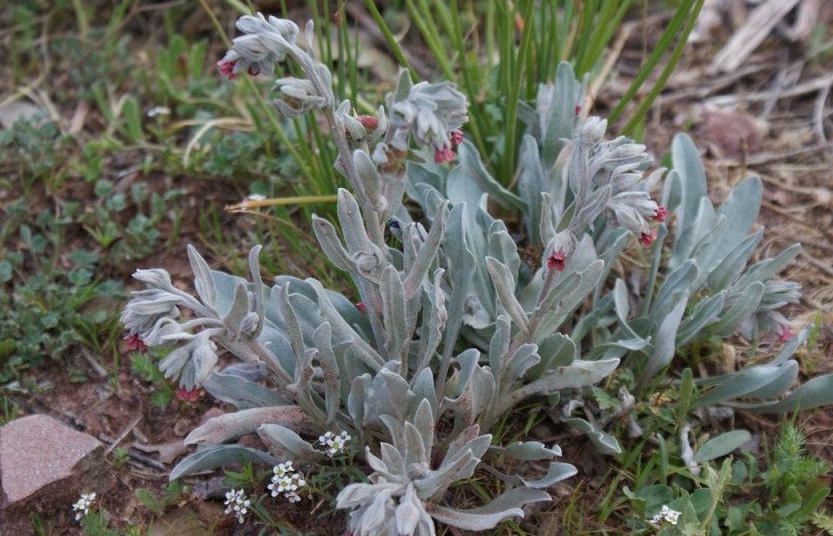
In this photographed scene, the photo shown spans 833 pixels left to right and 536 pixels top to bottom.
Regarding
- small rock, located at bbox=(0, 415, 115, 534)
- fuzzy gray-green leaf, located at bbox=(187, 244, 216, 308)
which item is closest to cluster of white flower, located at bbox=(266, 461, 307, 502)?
fuzzy gray-green leaf, located at bbox=(187, 244, 216, 308)

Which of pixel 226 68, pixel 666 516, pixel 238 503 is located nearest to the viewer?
pixel 226 68

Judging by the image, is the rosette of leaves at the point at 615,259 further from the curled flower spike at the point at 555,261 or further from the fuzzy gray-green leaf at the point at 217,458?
the fuzzy gray-green leaf at the point at 217,458

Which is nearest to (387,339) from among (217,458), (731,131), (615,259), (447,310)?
(447,310)

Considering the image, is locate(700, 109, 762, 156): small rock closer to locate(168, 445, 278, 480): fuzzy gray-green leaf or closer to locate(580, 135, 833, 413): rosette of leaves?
locate(580, 135, 833, 413): rosette of leaves

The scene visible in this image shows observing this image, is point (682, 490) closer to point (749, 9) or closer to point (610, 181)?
point (610, 181)

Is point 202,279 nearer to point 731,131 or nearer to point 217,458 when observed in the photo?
point 217,458

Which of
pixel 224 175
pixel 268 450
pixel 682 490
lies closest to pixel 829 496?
pixel 682 490

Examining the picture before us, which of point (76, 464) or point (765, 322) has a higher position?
point (765, 322)
